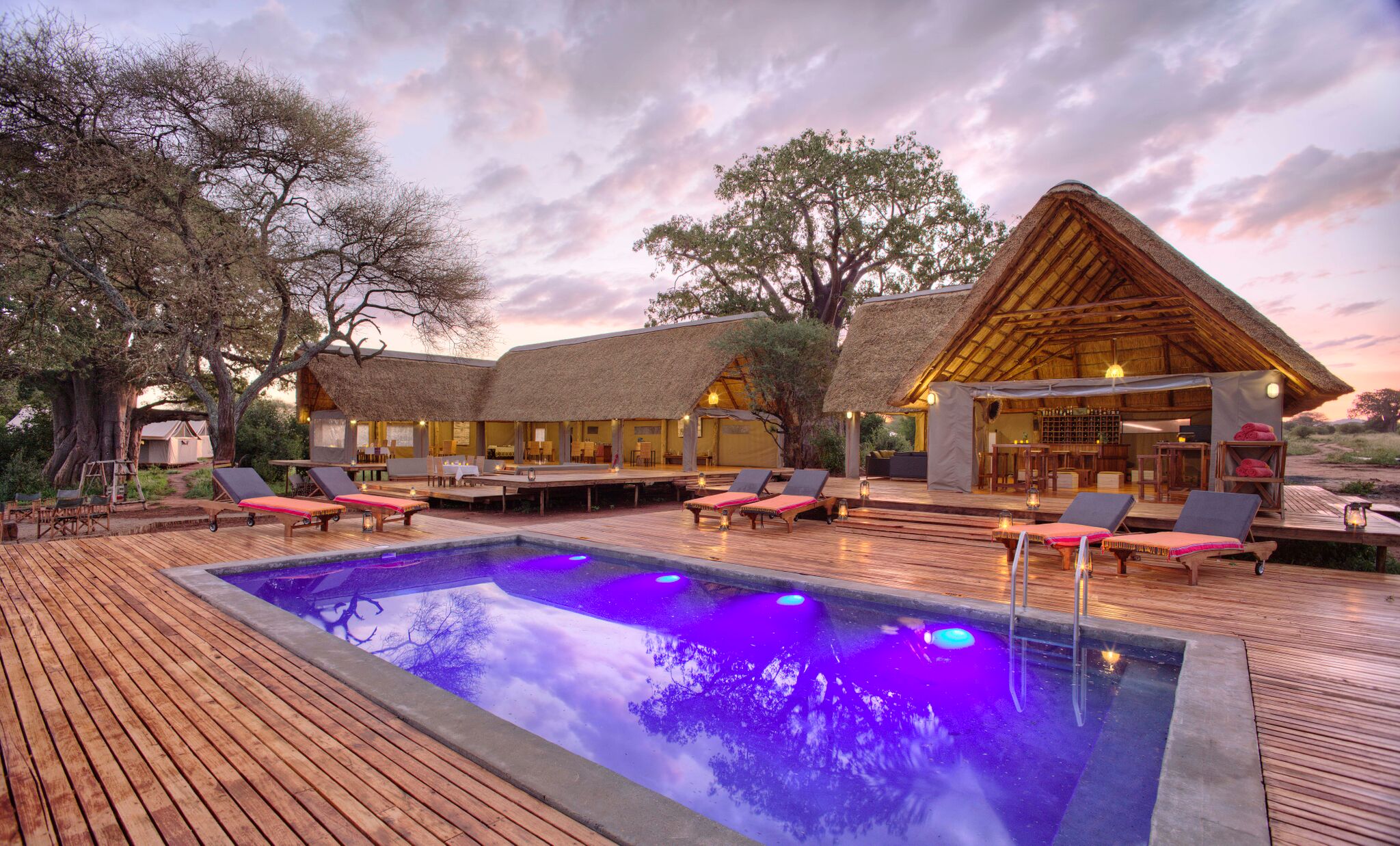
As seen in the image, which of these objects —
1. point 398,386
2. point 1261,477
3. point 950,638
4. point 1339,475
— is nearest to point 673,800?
point 950,638

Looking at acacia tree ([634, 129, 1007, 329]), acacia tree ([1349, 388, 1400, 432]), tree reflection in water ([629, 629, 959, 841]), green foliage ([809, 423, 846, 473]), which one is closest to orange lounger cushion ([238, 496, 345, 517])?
tree reflection in water ([629, 629, 959, 841])

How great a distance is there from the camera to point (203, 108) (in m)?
13.7

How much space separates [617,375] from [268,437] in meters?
13.1

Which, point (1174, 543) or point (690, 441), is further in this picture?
point (690, 441)

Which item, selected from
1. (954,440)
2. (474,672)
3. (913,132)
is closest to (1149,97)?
(954,440)

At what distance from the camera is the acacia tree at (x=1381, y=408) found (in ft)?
110

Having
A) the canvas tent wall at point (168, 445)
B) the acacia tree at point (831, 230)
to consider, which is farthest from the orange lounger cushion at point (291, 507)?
the canvas tent wall at point (168, 445)

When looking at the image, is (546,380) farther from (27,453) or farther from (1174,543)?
(1174,543)

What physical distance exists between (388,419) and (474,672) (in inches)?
649

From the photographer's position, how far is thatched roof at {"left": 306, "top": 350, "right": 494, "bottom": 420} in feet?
61.4

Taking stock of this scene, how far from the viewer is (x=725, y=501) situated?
Result: 923 cm

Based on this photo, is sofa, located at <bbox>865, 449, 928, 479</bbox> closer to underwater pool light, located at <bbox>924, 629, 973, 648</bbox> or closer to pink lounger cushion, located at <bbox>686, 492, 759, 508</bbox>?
pink lounger cushion, located at <bbox>686, 492, 759, 508</bbox>

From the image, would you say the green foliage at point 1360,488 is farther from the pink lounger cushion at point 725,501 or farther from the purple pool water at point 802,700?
the purple pool water at point 802,700

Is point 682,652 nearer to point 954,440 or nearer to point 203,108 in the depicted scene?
point 954,440
